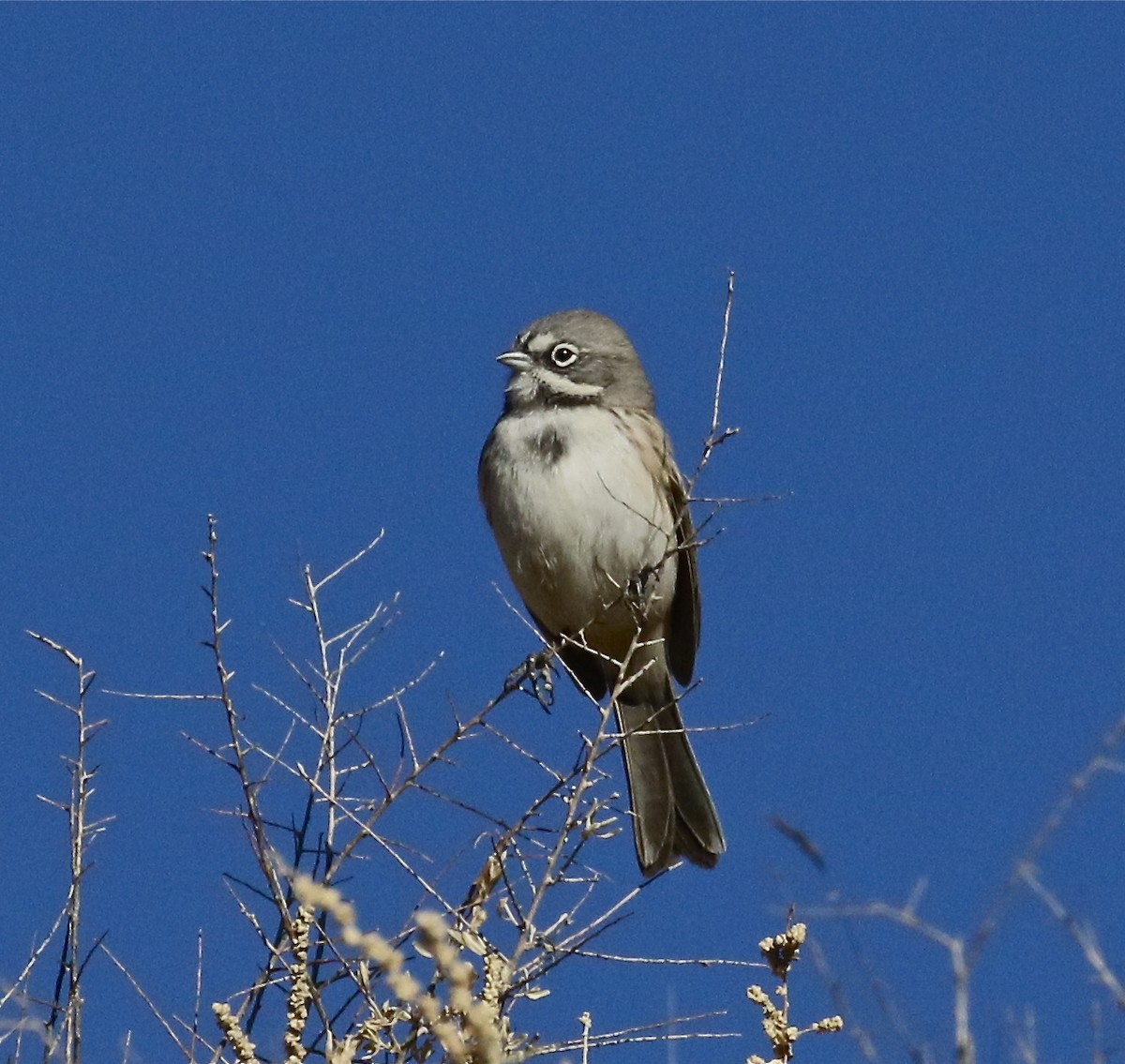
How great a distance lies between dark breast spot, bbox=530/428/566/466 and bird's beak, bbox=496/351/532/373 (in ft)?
1.61

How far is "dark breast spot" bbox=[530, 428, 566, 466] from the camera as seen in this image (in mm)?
8172

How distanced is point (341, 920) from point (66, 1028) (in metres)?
1.87

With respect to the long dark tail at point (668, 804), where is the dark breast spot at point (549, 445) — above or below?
above

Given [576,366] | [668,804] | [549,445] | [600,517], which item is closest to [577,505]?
[600,517]

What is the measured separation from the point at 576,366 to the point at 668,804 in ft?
6.99

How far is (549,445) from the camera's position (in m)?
8.21

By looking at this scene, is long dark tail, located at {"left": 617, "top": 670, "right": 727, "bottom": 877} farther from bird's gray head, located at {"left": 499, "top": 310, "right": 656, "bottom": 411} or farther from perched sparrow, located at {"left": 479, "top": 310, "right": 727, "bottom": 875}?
bird's gray head, located at {"left": 499, "top": 310, "right": 656, "bottom": 411}

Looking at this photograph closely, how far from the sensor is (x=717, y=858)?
26.7ft

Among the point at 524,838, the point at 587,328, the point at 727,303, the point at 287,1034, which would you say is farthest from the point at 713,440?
the point at 587,328

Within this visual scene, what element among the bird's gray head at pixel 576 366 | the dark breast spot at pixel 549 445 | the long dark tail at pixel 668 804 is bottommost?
the long dark tail at pixel 668 804

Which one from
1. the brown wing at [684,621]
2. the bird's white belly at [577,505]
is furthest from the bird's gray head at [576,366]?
the brown wing at [684,621]

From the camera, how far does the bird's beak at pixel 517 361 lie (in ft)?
28.4

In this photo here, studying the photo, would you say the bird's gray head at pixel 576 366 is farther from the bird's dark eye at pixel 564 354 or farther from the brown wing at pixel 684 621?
the brown wing at pixel 684 621

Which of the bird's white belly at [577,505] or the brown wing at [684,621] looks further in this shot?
the brown wing at [684,621]
